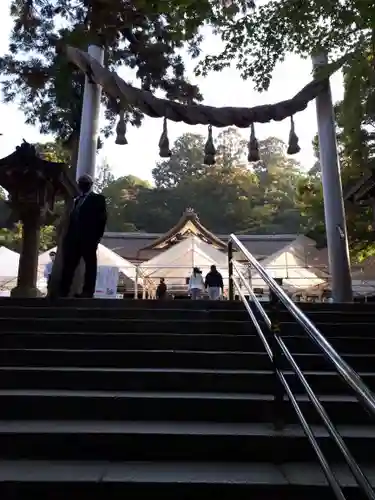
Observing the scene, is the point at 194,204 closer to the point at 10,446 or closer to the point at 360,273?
the point at 360,273

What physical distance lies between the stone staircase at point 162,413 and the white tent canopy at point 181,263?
35.1 ft

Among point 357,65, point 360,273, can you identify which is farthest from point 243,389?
point 360,273

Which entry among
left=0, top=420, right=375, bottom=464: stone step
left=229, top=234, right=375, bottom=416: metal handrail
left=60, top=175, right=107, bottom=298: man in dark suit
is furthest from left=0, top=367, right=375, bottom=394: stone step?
left=60, top=175, right=107, bottom=298: man in dark suit

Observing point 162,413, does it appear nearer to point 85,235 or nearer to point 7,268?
point 85,235

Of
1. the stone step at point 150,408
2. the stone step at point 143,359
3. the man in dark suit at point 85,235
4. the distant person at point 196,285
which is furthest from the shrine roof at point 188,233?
the stone step at point 150,408

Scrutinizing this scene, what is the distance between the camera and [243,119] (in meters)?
8.48

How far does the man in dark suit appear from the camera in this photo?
212 inches

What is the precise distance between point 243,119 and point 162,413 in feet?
21.4

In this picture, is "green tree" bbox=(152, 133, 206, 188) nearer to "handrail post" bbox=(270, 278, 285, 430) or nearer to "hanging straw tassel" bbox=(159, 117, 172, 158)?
"hanging straw tassel" bbox=(159, 117, 172, 158)

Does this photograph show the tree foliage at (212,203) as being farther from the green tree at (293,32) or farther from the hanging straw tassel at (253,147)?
the green tree at (293,32)

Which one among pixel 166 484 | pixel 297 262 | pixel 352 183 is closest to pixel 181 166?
pixel 297 262

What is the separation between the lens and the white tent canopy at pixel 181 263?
599 inches

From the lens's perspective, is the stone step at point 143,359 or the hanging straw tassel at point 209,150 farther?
the hanging straw tassel at point 209,150

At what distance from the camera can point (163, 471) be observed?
7.81 ft
